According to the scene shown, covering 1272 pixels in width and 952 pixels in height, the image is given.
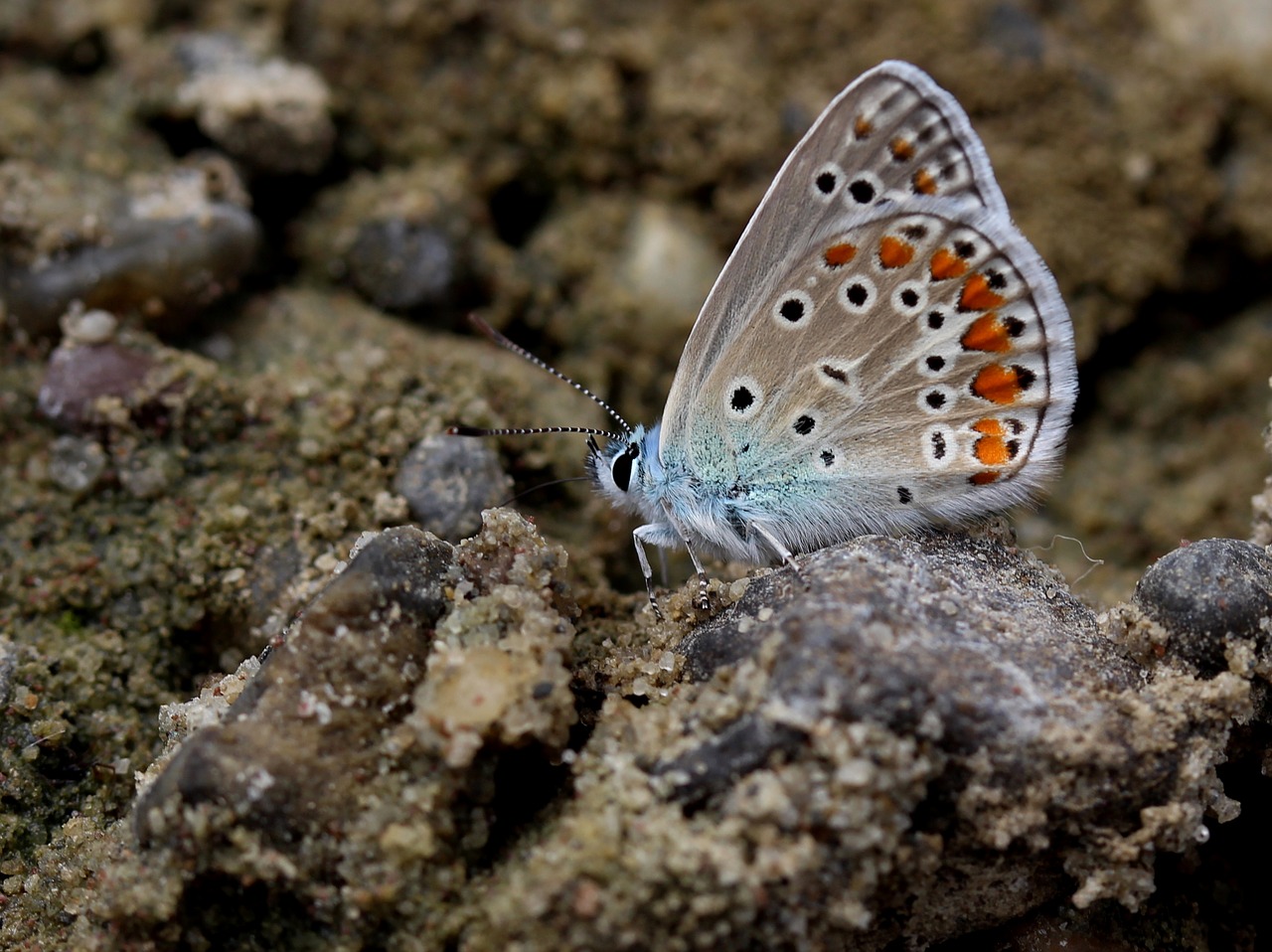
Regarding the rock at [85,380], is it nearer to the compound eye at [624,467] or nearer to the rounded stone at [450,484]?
the rounded stone at [450,484]

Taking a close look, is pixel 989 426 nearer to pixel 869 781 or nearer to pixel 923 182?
pixel 923 182

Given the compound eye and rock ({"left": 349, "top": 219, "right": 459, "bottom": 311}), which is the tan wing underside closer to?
the compound eye

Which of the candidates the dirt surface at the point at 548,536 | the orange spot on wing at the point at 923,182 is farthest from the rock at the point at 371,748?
the orange spot on wing at the point at 923,182

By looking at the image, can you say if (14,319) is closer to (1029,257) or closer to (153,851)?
(153,851)

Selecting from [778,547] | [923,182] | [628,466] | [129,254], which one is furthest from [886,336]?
[129,254]

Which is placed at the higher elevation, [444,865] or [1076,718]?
[1076,718]

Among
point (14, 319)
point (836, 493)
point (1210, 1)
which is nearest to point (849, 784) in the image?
point (836, 493)
